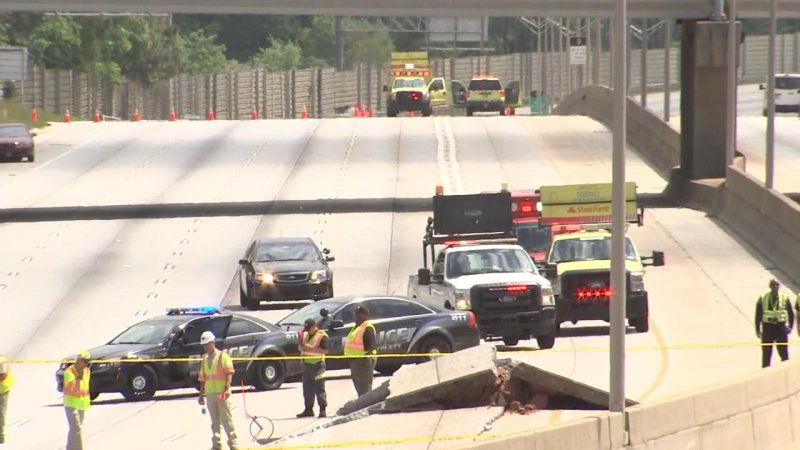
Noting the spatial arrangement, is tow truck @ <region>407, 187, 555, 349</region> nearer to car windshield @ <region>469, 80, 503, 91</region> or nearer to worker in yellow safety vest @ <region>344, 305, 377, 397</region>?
worker in yellow safety vest @ <region>344, 305, 377, 397</region>

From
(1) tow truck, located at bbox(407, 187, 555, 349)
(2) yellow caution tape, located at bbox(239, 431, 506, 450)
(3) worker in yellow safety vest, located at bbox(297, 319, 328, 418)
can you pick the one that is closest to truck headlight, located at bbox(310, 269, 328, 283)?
(1) tow truck, located at bbox(407, 187, 555, 349)

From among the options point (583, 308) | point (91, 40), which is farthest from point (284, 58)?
point (583, 308)

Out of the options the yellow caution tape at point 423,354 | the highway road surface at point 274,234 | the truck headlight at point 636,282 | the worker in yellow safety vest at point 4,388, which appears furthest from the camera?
the truck headlight at point 636,282

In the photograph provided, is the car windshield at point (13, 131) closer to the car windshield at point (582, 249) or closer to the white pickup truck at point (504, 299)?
the car windshield at point (582, 249)

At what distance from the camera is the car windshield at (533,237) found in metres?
37.6

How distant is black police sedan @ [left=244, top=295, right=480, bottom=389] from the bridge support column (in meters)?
28.2

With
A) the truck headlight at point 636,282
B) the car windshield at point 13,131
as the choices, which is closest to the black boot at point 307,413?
the truck headlight at point 636,282

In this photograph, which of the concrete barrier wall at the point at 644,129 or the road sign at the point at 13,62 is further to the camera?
the road sign at the point at 13,62

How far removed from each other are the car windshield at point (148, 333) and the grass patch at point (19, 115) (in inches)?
2236

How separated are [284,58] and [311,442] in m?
149

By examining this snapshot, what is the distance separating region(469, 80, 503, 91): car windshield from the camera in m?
97.7

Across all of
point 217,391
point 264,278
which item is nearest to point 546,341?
point 264,278

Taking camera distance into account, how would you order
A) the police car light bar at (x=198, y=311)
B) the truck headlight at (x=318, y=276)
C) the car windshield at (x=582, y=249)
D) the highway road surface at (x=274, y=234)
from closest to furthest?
the highway road surface at (x=274, y=234), the police car light bar at (x=198, y=311), the car windshield at (x=582, y=249), the truck headlight at (x=318, y=276)

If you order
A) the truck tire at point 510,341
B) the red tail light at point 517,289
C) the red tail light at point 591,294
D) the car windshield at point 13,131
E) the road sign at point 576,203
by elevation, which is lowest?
the truck tire at point 510,341
